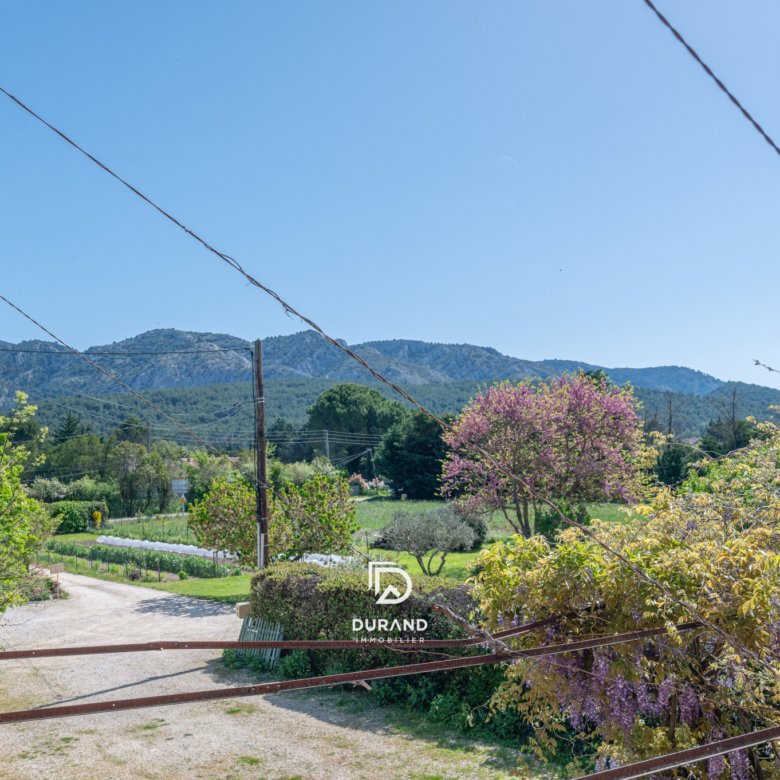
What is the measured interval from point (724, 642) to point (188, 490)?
158 feet

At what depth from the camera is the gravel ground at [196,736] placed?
274 inches

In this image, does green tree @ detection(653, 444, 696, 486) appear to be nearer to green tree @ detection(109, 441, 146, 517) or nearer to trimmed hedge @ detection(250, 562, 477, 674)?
trimmed hedge @ detection(250, 562, 477, 674)

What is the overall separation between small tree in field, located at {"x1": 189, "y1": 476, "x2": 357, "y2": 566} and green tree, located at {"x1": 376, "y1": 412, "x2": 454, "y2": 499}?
34707mm

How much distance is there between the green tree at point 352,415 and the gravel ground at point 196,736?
62.6m

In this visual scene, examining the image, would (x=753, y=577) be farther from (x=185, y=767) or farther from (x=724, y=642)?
(x=185, y=767)

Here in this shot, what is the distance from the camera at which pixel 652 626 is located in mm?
3281

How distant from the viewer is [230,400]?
13938 centimetres

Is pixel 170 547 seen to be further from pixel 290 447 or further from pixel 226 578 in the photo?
pixel 290 447

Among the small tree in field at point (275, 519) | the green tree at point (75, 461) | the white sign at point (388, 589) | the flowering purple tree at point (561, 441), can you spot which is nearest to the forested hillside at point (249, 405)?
the green tree at point (75, 461)

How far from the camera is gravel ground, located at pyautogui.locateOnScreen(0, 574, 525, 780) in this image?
695cm

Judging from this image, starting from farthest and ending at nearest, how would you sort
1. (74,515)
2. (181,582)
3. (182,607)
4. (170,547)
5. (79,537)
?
(74,515) → (79,537) → (170,547) → (181,582) → (182,607)

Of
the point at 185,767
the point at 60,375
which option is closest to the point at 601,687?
the point at 185,767

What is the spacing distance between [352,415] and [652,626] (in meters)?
75.5

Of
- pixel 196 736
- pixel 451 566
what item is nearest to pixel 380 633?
pixel 196 736
